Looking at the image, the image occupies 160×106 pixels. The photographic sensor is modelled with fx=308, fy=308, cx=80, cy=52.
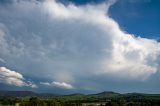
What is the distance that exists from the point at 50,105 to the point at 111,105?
3304 cm

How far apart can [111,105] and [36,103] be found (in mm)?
37925

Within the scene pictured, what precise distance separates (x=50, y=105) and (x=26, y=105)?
37.8 feet

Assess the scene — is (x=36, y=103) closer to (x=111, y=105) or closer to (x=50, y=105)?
(x=50, y=105)

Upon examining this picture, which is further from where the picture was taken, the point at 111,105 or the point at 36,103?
the point at 111,105

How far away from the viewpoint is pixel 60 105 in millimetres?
141250

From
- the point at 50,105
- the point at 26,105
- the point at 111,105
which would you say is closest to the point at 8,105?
the point at 26,105

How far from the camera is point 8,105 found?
469 ft

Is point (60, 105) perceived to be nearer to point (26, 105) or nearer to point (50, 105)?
point (50, 105)

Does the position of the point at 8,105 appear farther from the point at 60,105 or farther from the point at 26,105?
the point at 60,105

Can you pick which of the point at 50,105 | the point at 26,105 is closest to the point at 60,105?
the point at 50,105

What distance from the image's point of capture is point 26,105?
143000 mm

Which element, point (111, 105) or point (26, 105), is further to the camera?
point (111, 105)

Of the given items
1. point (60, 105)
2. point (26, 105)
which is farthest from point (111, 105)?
point (26, 105)

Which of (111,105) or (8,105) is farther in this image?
(111,105)
